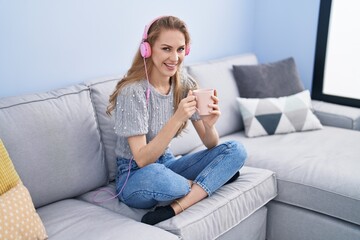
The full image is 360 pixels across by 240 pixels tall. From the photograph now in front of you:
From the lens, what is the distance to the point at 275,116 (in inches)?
92.0

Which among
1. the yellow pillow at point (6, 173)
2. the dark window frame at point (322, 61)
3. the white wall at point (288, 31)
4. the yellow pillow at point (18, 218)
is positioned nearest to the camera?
the yellow pillow at point (18, 218)

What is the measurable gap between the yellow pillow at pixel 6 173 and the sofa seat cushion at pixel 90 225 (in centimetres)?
20

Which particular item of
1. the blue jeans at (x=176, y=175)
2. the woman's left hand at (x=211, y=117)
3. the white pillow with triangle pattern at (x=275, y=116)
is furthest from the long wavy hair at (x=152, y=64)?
the white pillow with triangle pattern at (x=275, y=116)

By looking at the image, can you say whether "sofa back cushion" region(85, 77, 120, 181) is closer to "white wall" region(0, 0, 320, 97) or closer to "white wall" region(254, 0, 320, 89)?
"white wall" region(0, 0, 320, 97)

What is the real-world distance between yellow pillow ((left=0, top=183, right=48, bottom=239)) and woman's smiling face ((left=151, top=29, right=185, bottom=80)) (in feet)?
2.31

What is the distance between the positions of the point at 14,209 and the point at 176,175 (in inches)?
23.9

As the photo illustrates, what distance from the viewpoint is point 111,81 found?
1.93 meters

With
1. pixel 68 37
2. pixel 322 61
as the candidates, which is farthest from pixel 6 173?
pixel 322 61

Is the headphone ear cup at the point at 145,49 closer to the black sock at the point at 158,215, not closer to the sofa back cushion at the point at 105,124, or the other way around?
the sofa back cushion at the point at 105,124

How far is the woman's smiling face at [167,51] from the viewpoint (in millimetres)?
1614

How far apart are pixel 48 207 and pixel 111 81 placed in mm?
649

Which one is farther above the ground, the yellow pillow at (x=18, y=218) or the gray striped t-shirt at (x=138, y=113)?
the gray striped t-shirt at (x=138, y=113)

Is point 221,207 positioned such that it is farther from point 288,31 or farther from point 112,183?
point 288,31

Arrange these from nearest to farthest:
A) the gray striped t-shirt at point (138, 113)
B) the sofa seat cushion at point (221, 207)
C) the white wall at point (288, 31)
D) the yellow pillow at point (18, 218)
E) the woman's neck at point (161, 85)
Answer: the yellow pillow at point (18, 218) < the sofa seat cushion at point (221, 207) < the gray striped t-shirt at point (138, 113) < the woman's neck at point (161, 85) < the white wall at point (288, 31)
